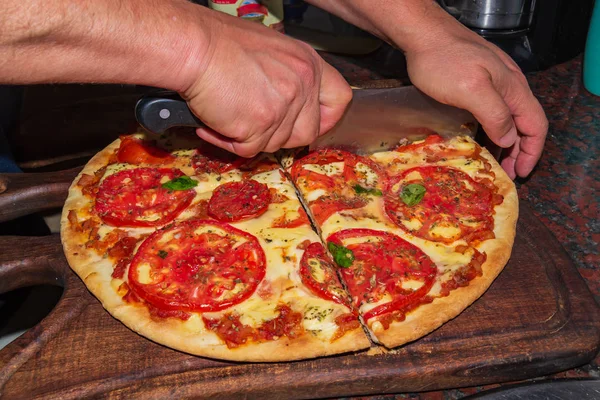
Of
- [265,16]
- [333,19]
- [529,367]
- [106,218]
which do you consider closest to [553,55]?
[333,19]

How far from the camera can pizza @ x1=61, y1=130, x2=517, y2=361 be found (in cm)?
237

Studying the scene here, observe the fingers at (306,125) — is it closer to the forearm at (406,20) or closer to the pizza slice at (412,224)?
the pizza slice at (412,224)

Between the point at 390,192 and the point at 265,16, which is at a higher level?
the point at 265,16

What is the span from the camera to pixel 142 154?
3219 millimetres

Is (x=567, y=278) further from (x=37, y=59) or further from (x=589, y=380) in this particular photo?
(x=37, y=59)

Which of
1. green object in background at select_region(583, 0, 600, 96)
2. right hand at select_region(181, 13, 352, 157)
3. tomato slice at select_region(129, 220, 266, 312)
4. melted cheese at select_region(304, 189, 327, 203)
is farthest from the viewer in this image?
green object in background at select_region(583, 0, 600, 96)

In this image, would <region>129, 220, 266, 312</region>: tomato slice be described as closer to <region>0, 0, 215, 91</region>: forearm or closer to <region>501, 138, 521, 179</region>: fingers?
<region>0, 0, 215, 91</region>: forearm

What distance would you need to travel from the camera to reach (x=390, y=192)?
300cm

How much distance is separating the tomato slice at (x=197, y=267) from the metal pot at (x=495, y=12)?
2.32 meters

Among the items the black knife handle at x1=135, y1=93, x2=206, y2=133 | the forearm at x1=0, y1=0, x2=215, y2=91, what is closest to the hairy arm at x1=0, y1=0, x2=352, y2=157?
the forearm at x1=0, y1=0, x2=215, y2=91

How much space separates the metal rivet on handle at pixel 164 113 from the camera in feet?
8.32

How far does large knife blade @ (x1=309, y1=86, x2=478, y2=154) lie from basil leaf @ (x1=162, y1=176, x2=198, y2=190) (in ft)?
2.15

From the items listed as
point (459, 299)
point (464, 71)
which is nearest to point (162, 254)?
point (459, 299)

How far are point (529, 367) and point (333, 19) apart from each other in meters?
3.24
